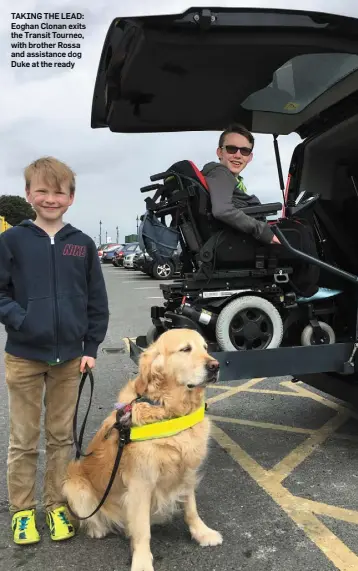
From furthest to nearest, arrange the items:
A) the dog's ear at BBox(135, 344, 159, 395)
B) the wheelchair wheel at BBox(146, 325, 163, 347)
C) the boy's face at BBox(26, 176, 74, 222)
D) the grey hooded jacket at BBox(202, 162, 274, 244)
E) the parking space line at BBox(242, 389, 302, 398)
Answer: the parking space line at BBox(242, 389, 302, 398) → the wheelchair wheel at BBox(146, 325, 163, 347) → the grey hooded jacket at BBox(202, 162, 274, 244) → the boy's face at BBox(26, 176, 74, 222) → the dog's ear at BBox(135, 344, 159, 395)

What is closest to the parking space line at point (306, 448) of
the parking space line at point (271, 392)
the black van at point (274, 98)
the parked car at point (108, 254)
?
the black van at point (274, 98)

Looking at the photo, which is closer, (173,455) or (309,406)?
(173,455)

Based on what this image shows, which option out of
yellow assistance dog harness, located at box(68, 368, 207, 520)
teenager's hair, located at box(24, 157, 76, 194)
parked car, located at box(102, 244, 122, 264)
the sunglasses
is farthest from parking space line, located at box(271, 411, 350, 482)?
parked car, located at box(102, 244, 122, 264)

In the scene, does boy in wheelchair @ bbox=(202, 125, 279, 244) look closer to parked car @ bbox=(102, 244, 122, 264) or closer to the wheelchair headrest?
the wheelchair headrest

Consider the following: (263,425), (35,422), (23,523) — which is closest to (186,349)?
(35,422)

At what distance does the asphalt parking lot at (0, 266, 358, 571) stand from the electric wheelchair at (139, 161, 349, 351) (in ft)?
2.96

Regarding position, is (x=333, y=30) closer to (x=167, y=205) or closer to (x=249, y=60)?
(x=249, y=60)

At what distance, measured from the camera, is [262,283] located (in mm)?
3850

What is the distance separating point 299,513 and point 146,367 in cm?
136

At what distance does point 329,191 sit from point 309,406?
214 cm

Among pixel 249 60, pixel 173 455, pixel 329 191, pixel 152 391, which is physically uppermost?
pixel 249 60

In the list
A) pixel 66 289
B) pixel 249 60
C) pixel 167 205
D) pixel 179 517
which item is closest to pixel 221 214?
pixel 167 205

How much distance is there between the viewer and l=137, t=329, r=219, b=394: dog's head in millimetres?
2582

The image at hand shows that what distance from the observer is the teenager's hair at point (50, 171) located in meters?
2.76
